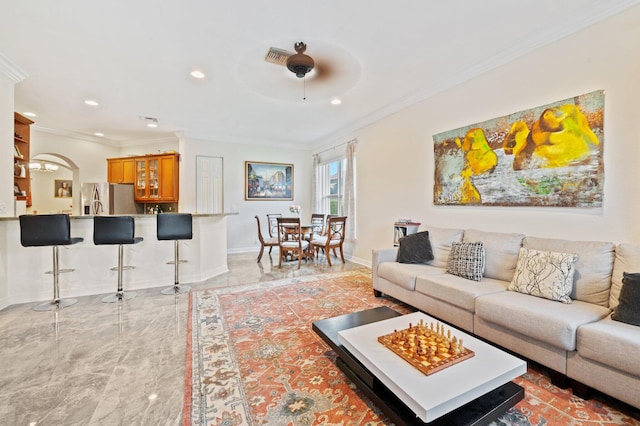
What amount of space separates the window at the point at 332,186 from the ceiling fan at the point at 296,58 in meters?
3.21

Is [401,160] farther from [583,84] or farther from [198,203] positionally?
[198,203]

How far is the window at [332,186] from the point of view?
20.7 feet

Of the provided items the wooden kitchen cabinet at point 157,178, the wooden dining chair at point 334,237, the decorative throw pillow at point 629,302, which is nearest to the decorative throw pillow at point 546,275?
the decorative throw pillow at point 629,302

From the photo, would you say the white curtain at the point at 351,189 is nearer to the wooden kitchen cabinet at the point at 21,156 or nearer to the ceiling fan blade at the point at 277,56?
the ceiling fan blade at the point at 277,56

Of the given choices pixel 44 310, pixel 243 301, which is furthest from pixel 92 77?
pixel 243 301

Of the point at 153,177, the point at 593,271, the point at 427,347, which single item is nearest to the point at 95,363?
the point at 427,347

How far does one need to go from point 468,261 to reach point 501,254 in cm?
32

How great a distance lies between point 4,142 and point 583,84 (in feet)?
19.8

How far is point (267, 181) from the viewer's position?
7.11m

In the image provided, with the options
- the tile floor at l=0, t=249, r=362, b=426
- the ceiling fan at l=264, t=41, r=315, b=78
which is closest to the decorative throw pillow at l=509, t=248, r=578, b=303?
the tile floor at l=0, t=249, r=362, b=426

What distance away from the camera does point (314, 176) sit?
23.5 ft

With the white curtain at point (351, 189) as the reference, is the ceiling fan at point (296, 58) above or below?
above

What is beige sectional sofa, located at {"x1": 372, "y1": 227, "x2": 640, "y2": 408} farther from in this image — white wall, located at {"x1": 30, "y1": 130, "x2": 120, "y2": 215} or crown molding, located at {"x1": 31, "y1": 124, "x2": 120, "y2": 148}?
crown molding, located at {"x1": 31, "y1": 124, "x2": 120, "y2": 148}

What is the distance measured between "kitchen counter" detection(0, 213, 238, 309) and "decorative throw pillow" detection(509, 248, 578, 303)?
4093 millimetres
